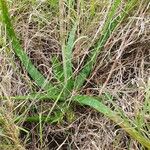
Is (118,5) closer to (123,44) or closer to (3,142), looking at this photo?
(123,44)

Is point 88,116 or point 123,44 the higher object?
point 123,44

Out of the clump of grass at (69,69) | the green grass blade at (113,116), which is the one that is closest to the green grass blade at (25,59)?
the clump of grass at (69,69)

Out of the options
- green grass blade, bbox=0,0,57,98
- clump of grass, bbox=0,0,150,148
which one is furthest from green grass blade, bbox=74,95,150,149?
green grass blade, bbox=0,0,57,98

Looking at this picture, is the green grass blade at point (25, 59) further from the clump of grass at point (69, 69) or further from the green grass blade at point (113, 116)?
the green grass blade at point (113, 116)

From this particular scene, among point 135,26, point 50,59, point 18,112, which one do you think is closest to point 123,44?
point 135,26

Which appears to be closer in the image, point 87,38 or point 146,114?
point 146,114

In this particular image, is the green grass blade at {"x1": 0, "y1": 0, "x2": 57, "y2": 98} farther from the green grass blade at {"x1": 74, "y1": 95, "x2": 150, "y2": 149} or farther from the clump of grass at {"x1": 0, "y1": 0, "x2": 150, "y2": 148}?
the green grass blade at {"x1": 74, "y1": 95, "x2": 150, "y2": 149}
